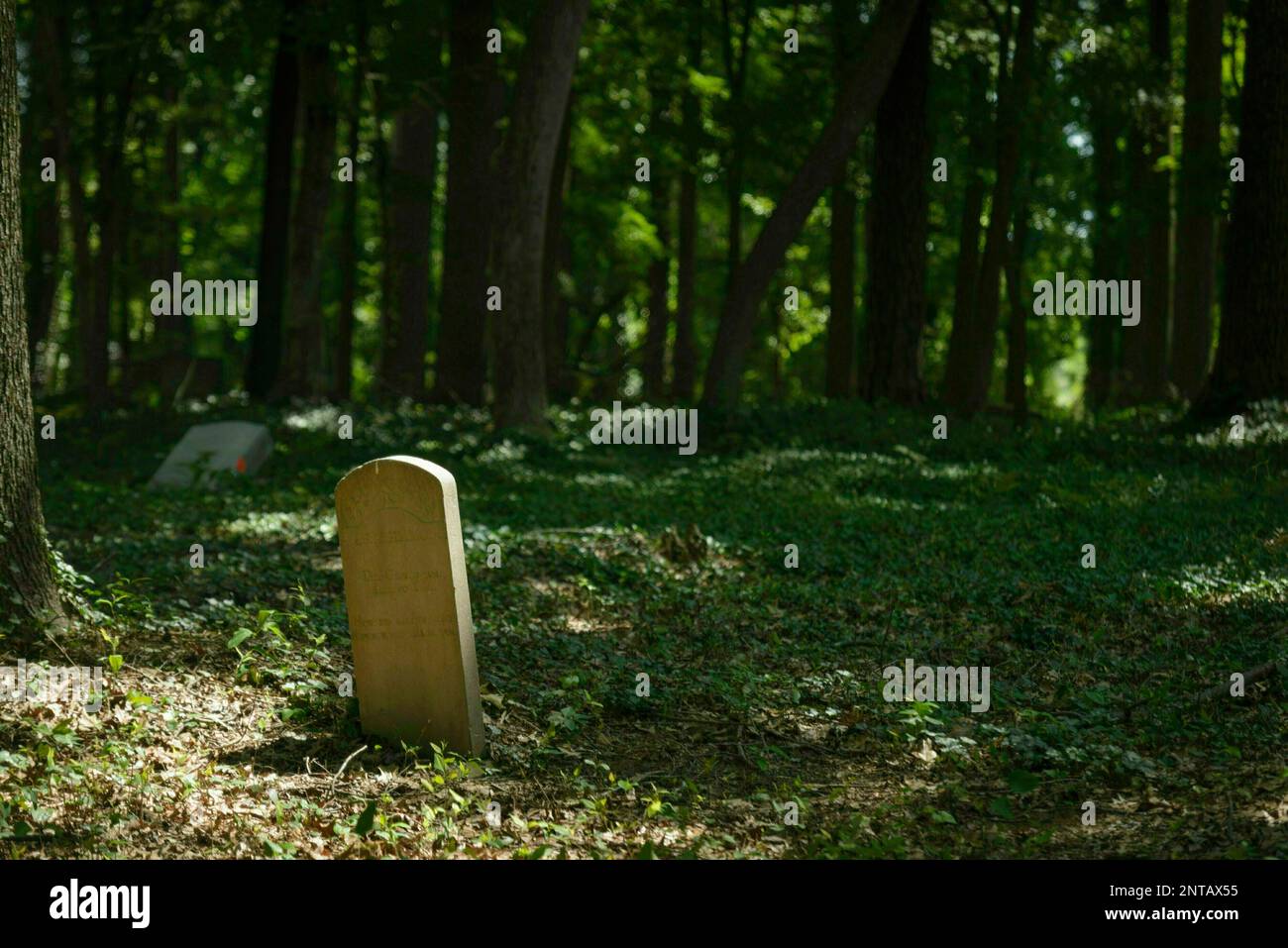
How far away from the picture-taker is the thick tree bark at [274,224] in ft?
74.3

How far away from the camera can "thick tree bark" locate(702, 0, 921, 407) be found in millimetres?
17969

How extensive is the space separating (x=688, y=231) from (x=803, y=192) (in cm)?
956

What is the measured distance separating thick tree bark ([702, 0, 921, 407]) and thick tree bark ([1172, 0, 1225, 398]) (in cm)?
568

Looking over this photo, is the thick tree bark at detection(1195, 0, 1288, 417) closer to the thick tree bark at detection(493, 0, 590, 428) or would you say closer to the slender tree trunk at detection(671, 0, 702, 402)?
the thick tree bark at detection(493, 0, 590, 428)

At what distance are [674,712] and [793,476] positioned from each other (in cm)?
756

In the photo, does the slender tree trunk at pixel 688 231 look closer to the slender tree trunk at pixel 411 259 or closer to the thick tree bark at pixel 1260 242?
the slender tree trunk at pixel 411 259

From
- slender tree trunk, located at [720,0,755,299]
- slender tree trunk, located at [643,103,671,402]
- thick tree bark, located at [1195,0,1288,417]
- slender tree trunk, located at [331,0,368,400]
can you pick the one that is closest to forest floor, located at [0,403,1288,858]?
thick tree bark, located at [1195,0,1288,417]

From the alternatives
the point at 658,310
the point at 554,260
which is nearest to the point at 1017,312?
the point at 554,260

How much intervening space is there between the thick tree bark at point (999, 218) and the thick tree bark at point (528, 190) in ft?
24.3

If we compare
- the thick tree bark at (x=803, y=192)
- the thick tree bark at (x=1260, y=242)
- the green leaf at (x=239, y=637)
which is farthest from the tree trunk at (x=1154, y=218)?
the green leaf at (x=239, y=637)

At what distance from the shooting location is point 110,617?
301 inches

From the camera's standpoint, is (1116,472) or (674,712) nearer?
(674,712)
